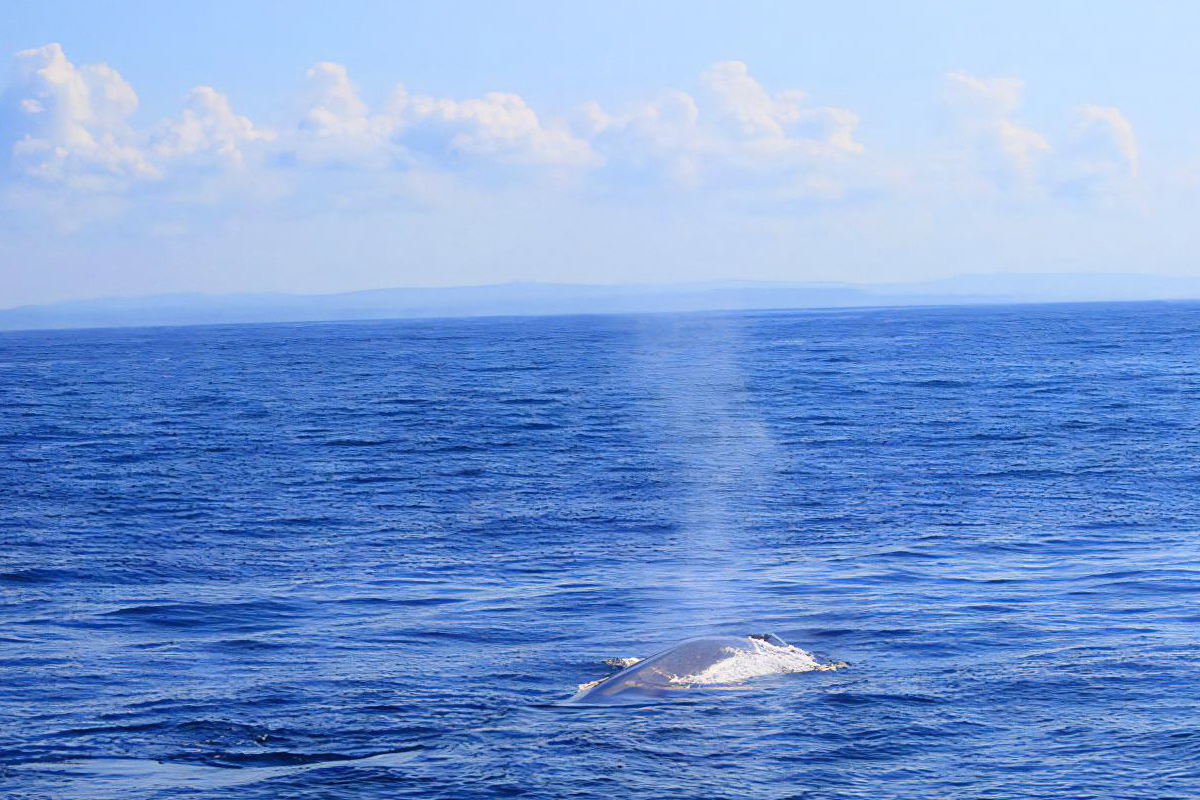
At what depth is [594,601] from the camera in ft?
92.1

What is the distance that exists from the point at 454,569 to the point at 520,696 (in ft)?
35.4

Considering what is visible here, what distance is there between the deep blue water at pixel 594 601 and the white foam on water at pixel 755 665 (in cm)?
33

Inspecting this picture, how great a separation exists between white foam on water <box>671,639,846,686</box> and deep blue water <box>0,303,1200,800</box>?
326 millimetres

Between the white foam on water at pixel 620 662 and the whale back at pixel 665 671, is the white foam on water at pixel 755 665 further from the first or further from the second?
the white foam on water at pixel 620 662

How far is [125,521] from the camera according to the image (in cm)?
3916

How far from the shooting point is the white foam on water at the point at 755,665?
70.6 ft

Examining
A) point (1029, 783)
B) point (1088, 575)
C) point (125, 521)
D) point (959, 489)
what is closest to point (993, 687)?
point (1029, 783)

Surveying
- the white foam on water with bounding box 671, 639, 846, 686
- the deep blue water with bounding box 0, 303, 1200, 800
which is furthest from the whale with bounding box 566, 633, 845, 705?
the deep blue water with bounding box 0, 303, 1200, 800

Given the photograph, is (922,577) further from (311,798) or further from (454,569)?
(311,798)

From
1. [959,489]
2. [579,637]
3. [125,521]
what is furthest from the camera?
[959,489]

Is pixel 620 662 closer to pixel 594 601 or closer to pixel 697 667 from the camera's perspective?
pixel 697 667

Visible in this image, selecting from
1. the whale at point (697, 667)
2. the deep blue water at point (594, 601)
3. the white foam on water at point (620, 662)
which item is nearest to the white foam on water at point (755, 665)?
the whale at point (697, 667)

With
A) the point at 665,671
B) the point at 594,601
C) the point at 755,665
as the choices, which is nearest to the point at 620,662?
the point at 665,671

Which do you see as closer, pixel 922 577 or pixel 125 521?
pixel 922 577
